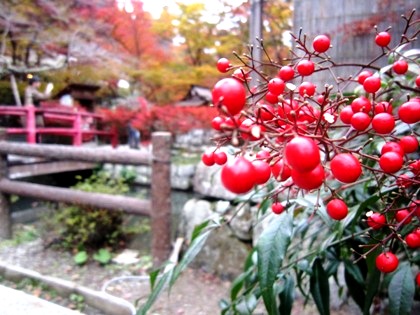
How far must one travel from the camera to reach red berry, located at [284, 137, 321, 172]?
321mm

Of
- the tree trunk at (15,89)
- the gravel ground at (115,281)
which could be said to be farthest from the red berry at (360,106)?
the tree trunk at (15,89)

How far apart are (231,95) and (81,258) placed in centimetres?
274

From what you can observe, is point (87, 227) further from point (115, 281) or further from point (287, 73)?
point (287, 73)

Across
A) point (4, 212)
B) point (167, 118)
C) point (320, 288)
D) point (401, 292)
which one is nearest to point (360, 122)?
point (401, 292)

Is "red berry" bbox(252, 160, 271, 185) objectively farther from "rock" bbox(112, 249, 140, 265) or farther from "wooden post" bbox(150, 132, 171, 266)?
"rock" bbox(112, 249, 140, 265)

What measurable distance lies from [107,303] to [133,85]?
13.4ft

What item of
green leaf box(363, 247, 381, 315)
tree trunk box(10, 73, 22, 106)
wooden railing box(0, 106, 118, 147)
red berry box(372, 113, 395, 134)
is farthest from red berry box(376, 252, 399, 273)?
tree trunk box(10, 73, 22, 106)

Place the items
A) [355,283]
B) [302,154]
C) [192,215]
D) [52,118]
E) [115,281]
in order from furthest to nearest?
1. [52,118]
2. [192,215]
3. [115,281]
4. [355,283]
5. [302,154]

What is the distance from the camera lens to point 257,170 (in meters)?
0.38

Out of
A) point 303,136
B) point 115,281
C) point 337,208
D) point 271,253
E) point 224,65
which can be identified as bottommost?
point 115,281

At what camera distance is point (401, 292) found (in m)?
0.73

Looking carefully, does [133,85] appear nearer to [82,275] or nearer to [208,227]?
[82,275]

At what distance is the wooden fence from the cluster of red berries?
6.51 ft

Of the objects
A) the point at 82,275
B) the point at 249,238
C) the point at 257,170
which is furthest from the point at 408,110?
the point at 82,275
